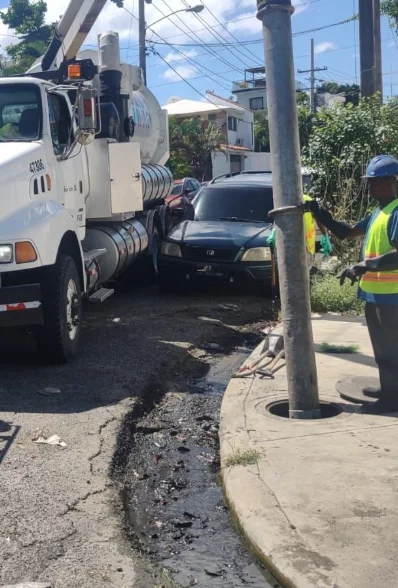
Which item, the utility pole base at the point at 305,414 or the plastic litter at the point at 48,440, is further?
the utility pole base at the point at 305,414

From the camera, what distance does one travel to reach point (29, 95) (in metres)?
7.33

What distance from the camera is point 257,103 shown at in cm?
7469

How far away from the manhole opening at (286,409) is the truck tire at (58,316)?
7.04 feet

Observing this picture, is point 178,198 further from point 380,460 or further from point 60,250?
point 380,460

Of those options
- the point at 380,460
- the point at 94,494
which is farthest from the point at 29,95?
the point at 380,460

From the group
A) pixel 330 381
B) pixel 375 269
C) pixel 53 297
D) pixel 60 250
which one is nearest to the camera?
pixel 375 269

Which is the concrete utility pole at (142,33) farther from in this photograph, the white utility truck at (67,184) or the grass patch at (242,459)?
the grass patch at (242,459)

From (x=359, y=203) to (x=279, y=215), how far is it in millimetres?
6432

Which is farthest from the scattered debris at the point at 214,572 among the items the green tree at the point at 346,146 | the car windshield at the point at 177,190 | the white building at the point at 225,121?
the white building at the point at 225,121

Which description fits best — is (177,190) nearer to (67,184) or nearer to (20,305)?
(67,184)

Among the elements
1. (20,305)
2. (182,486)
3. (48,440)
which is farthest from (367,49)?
(182,486)

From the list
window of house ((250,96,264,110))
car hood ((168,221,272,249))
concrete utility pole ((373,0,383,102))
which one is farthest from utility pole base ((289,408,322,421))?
window of house ((250,96,264,110))

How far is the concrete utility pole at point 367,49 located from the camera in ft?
43.5

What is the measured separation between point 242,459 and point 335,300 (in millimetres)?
4919
